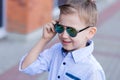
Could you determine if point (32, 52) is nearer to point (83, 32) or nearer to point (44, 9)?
point (83, 32)

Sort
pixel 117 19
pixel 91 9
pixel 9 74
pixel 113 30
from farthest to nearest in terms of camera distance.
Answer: pixel 117 19 < pixel 113 30 < pixel 9 74 < pixel 91 9

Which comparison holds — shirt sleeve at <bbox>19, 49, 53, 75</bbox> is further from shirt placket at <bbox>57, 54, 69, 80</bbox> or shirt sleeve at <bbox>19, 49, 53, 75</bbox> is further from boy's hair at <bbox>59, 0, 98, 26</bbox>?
boy's hair at <bbox>59, 0, 98, 26</bbox>

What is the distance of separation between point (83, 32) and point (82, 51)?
0.13 meters

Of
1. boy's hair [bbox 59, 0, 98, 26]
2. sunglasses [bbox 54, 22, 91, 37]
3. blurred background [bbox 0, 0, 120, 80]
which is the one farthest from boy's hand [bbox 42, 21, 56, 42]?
blurred background [bbox 0, 0, 120, 80]

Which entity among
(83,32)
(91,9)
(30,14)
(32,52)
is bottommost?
(30,14)

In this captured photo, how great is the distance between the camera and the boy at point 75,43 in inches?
89.7

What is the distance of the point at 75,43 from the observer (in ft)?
7.72

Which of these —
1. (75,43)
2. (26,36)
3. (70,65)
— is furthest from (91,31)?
(26,36)

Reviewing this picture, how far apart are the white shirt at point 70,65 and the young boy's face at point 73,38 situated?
0.16 feet

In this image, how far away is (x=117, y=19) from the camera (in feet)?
40.8

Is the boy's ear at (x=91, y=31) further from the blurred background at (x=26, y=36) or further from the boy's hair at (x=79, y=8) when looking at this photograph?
the blurred background at (x=26, y=36)

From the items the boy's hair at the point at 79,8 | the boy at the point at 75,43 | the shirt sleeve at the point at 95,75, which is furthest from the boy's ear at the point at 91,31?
the shirt sleeve at the point at 95,75

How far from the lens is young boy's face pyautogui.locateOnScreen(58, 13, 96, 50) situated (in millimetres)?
2303

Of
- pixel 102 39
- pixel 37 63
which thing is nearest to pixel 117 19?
pixel 102 39
